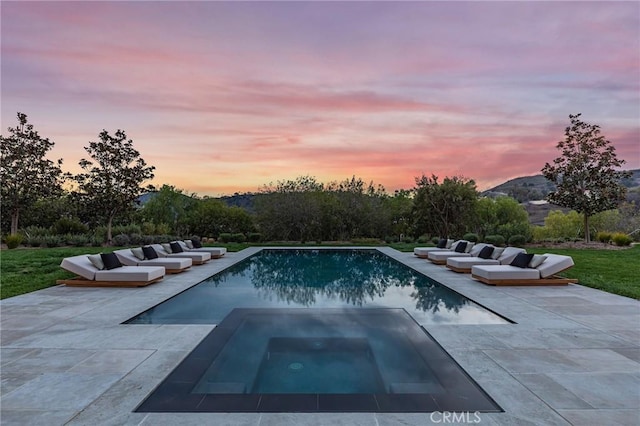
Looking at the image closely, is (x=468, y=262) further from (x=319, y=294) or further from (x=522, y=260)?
(x=319, y=294)

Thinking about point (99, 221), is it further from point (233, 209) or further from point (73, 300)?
point (73, 300)

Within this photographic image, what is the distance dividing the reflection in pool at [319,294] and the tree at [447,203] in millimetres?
7778

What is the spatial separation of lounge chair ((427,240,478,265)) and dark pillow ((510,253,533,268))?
247cm

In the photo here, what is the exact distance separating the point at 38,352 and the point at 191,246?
360 inches

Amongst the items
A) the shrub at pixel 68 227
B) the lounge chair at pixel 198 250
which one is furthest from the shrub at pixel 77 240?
the lounge chair at pixel 198 250

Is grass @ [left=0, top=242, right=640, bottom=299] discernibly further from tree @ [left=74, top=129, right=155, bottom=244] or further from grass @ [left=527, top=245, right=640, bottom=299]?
tree @ [left=74, top=129, right=155, bottom=244]

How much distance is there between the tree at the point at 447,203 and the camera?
18.5 meters

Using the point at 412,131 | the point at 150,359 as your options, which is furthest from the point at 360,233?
the point at 150,359

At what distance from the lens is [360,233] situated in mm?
20484

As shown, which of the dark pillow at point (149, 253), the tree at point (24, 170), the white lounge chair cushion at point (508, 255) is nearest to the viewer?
the white lounge chair cushion at point (508, 255)

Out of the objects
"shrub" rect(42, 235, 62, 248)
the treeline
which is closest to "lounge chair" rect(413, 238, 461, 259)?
the treeline

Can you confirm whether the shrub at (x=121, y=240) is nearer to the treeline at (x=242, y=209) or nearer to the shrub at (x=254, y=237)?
the treeline at (x=242, y=209)

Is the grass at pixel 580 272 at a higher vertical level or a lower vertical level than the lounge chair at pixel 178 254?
lower

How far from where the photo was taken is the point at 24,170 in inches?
720
